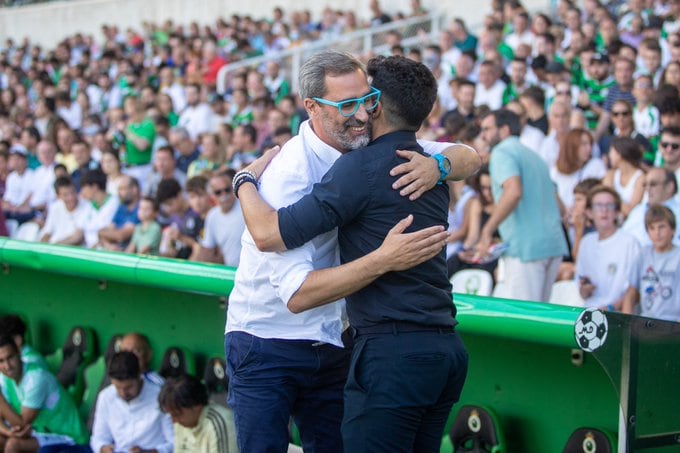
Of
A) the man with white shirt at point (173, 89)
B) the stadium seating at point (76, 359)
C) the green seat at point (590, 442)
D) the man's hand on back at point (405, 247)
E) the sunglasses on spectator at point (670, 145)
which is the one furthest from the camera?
the man with white shirt at point (173, 89)

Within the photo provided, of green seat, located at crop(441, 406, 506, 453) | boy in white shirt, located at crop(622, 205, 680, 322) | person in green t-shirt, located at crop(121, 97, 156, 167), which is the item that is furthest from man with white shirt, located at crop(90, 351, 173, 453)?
person in green t-shirt, located at crop(121, 97, 156, 167)

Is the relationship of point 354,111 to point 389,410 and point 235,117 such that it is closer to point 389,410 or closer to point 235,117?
point 389,410

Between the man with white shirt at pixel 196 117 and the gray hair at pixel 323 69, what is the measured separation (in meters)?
9.79

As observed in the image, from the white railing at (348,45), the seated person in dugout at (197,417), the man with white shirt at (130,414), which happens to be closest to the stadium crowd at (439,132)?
the white railing at (348,45)

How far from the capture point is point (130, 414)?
5832mm

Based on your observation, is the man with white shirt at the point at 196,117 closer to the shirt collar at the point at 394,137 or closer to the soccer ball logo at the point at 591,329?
the shirt collar at the point at 394,137

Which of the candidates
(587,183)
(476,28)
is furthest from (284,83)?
(587,183)

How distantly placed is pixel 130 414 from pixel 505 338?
2700 mm

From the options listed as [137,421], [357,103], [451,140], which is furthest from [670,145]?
[357,103]

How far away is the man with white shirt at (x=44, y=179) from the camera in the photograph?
12.4m

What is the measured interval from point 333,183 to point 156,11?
22.2 metres

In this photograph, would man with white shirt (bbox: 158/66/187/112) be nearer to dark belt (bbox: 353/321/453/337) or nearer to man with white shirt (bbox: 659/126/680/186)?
man with white shirt (bbox: 659/126/680/186)

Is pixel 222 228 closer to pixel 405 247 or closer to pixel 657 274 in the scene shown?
pixel 657 274

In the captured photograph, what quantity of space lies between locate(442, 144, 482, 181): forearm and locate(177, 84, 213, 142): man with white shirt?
9587 mm
